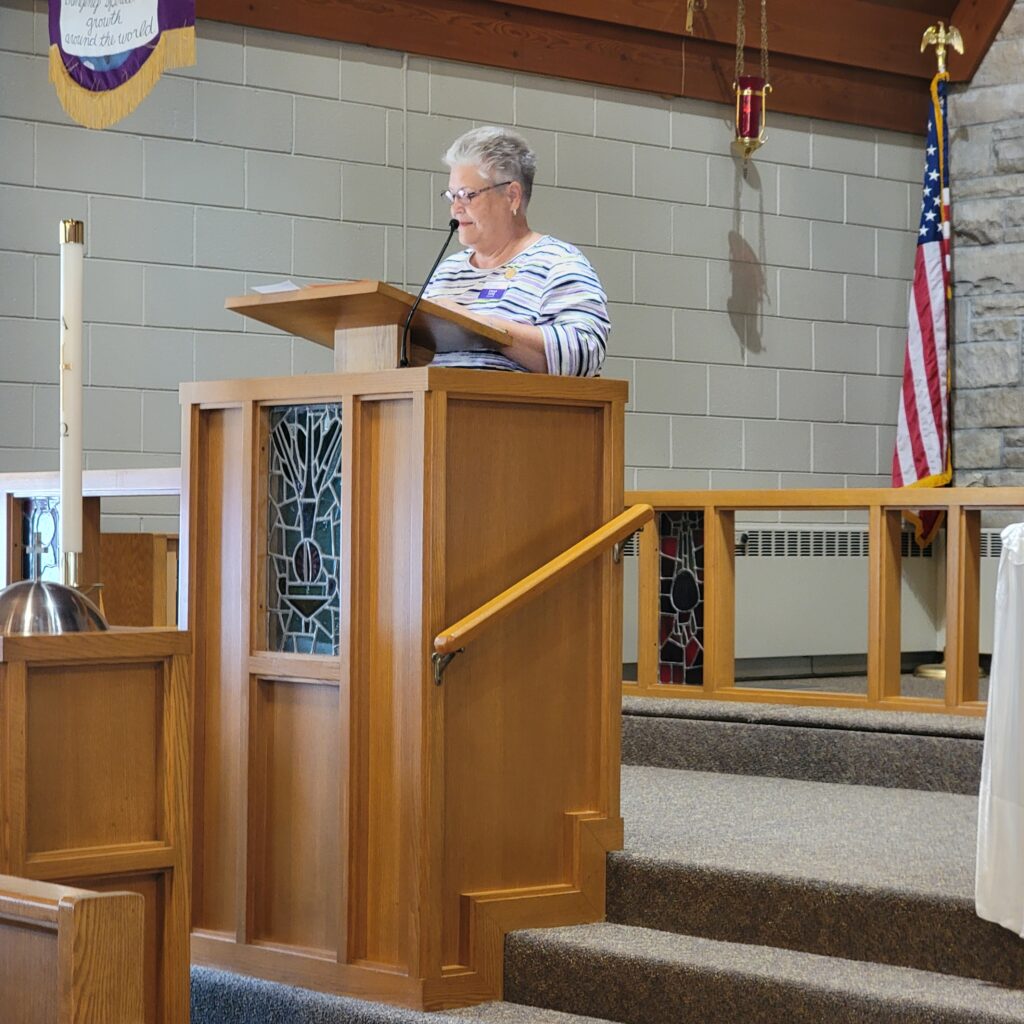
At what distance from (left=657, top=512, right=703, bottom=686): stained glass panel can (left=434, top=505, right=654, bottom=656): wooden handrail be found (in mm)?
1942

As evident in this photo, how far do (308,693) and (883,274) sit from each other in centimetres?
443

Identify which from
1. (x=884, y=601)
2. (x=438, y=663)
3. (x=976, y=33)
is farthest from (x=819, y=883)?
(x=976, y=33)

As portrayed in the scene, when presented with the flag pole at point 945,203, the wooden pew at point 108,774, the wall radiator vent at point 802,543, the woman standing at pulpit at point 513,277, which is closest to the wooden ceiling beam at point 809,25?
the flag pole at point 945,203

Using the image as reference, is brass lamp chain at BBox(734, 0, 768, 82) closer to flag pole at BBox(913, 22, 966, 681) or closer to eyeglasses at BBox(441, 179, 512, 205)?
flag pole at BBox(913, 22, 966, 681)

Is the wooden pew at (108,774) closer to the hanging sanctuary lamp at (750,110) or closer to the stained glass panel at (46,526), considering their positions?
the stained glass panel at (46,526)

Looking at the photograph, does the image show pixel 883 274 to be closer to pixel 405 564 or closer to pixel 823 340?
pixel 823 340

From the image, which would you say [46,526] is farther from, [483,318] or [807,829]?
[807,829]

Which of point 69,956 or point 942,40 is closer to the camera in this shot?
point 69,956

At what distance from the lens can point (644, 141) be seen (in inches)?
Answer: 244

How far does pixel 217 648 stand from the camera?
3.14 metres

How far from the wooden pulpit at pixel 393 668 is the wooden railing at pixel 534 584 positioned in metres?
0.03

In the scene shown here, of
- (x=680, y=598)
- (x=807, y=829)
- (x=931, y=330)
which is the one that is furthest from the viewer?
(x=931, y=330)

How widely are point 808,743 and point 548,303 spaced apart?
5.63ft

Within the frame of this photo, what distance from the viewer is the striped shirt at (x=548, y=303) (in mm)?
3146
